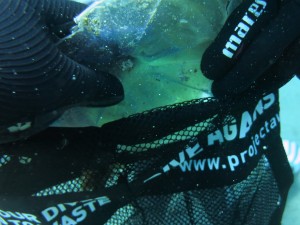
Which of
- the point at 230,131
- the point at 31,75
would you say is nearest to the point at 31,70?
the point at 31,75

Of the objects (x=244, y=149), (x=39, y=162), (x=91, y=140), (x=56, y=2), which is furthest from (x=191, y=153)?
(x=56, y=2)

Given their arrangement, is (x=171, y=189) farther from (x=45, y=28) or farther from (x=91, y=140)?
(x=45, y=28)

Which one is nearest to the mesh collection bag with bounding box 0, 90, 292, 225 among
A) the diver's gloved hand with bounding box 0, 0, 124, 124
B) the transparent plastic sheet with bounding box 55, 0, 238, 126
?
the transparent plastic sheet with bounding box 55, 0, 238, 126

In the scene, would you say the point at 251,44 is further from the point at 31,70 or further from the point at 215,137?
the point at 31,70

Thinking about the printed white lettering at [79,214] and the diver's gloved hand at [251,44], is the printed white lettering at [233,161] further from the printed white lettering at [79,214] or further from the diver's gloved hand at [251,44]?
the printed white lettering at [79,214]

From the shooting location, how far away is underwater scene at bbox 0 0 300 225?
2.83 ft

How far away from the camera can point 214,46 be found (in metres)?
0.95

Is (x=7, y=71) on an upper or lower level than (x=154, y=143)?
upper

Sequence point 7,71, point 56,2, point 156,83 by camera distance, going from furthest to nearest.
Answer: point 156,83 → point 56,2 → point 7,71

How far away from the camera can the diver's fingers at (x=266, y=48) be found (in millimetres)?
883

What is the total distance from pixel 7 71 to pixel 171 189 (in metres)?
0.63

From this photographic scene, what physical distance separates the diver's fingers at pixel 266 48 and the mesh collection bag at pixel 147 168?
0.08m

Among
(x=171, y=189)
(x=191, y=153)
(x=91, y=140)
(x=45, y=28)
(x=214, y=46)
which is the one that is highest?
(x=45, y=28)

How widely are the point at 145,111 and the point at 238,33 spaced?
12.9 inches
